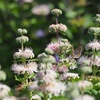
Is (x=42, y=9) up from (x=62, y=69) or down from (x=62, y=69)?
up

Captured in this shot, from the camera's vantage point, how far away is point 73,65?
2184mm

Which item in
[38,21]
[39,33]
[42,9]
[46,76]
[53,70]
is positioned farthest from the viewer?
[42,9]

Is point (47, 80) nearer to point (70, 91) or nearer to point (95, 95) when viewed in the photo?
point (70, 91)

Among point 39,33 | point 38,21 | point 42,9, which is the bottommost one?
point 39,33

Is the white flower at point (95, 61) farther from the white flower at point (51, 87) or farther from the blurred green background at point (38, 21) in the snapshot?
the blurred green background at point (38, 21)

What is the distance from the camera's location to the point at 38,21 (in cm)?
682

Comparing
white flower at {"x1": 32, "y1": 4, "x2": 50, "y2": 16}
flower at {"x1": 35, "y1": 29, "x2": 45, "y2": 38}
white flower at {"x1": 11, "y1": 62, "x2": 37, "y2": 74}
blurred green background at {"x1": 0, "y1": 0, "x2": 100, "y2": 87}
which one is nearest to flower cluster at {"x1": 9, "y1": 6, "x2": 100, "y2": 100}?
white flower at {"x1": 11, "y1": 62, "x2": 37, "y2": 74}

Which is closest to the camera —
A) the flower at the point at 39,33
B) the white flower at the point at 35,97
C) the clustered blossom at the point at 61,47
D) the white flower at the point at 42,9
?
the white flower at the point at 35,97

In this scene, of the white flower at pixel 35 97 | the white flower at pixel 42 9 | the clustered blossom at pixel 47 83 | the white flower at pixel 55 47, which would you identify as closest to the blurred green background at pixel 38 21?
the white flower at pixel 42 9

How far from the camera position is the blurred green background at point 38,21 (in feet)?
20.7

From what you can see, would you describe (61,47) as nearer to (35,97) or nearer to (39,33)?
(35,97)

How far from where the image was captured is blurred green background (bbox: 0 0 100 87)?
630cm

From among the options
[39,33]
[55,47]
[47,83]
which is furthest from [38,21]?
[47,83]

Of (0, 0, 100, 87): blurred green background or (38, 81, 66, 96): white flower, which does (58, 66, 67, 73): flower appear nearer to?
(38, 81, 66, 96): white flower
